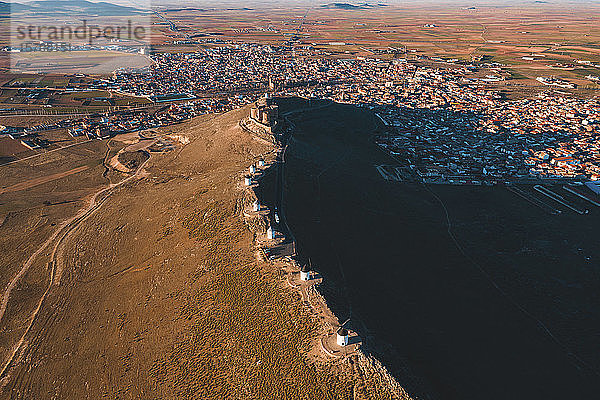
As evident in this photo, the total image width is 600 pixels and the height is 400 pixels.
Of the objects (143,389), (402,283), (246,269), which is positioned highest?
(246,269)

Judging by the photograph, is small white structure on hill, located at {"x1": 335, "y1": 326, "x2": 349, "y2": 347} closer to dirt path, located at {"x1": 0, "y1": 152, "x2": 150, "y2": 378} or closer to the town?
dirt path, located at {"x1": 0, "y1": 152, "x2": 150, "y2": 378}

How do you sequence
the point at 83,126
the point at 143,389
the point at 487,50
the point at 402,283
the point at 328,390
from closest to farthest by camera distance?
the point at 328,390 < the point at 143,389 < the point at 402,283 < the point at 83,126 < the point at 487,50

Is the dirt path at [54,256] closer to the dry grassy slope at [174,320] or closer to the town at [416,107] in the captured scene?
the dry grassy slope at [174,320]

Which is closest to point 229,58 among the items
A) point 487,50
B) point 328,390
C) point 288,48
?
point 288,48

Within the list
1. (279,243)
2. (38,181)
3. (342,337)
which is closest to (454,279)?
(279,243)

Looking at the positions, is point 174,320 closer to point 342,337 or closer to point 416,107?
point 342,337

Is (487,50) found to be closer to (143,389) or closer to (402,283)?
(402,283)
